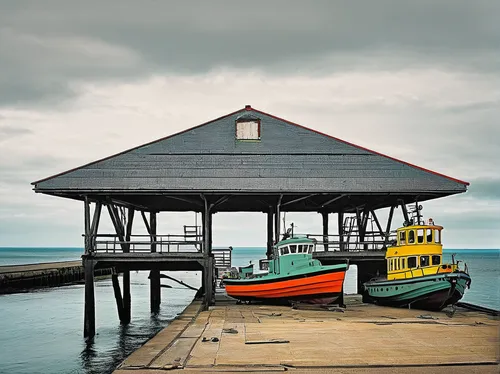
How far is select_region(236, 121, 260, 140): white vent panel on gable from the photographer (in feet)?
122

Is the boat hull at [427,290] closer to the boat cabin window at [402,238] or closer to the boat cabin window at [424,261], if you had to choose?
the boat cabin window at [424,261]

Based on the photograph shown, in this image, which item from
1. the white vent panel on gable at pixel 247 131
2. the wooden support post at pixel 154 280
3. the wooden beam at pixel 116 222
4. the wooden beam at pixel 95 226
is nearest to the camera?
the wooden beam at pixel 95 226

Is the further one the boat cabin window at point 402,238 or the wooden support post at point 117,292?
the wooden support post at point 117,292

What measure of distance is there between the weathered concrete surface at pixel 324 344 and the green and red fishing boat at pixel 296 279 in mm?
4279

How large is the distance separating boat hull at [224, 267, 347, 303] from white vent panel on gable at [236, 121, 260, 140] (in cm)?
789

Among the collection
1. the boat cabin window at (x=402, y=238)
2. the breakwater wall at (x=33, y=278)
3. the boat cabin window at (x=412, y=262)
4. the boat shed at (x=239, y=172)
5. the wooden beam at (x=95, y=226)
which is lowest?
the breakwater wall at (x=33, y=278)

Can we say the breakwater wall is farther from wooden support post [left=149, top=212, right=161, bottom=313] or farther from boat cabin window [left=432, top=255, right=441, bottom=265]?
boat cabin window [left=432, top=255, right=441, bottom=265]

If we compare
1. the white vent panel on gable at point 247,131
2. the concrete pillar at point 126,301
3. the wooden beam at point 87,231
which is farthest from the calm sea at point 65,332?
the white vent panel on gable at point 247,131

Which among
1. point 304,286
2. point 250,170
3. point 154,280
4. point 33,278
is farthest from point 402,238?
point 33,278

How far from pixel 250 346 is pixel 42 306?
43.7 m

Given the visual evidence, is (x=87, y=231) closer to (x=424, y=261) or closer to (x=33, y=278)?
(x=424, y=261)

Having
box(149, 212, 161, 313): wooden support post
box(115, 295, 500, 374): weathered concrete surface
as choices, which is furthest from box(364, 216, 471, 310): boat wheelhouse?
box(149, 212, 161, 313): wooden support post

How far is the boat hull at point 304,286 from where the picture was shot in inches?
1314

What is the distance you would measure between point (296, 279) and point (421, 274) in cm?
627
